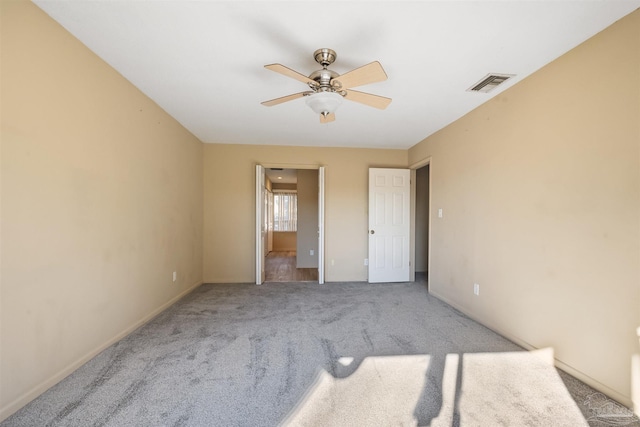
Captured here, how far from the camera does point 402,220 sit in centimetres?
480

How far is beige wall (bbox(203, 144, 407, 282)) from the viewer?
15.3 feet

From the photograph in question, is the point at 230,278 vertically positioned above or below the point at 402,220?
below

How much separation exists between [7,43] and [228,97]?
1.58 m

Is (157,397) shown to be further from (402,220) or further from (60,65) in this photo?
(402,220)

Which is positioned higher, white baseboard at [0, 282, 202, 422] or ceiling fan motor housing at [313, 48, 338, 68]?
ceiling fan motor housing at [313, 48, 338, 68]

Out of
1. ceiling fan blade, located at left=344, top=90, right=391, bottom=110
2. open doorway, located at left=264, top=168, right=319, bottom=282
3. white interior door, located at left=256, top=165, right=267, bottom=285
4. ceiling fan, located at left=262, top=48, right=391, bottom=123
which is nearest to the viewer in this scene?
ceiling fan, located at left=262, top=48, right=391, bottom=123

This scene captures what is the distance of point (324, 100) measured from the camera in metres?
2.03

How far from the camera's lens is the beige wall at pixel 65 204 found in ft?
5.01

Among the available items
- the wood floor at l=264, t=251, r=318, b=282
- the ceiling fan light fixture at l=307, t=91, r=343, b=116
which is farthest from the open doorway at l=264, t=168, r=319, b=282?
the ceiling fan light fixture at l=307, t=91, r=343, b=116

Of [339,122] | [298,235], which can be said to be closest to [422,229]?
[298,235]

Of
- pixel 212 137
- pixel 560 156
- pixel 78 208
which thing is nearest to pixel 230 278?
pixel 212 137

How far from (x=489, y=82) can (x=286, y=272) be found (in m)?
4.65

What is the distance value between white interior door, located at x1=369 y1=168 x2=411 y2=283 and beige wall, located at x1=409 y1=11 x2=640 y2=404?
1.66 m

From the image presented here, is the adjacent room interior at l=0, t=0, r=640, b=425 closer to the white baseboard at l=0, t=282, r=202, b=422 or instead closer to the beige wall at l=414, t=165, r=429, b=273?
the white baseboard at l=0, t=282, r=202, b=422
